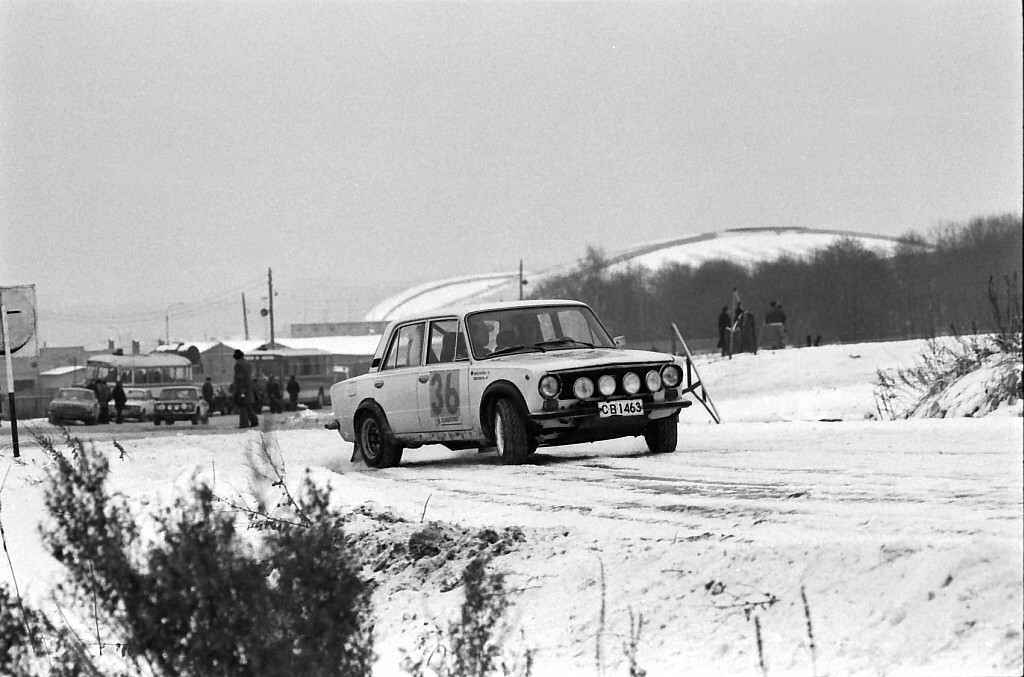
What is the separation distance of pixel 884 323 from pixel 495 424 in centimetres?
8371

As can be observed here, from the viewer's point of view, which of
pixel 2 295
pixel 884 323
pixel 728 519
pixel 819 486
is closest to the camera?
pixel 728 519

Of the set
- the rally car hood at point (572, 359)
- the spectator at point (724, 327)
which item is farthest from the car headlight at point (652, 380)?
the spectator at point (724, 327)

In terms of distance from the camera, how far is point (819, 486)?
10.0 meters

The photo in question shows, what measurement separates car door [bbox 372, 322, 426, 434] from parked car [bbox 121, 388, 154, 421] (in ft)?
122

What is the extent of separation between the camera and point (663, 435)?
47.3ft

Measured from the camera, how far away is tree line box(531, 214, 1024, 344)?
274 feet

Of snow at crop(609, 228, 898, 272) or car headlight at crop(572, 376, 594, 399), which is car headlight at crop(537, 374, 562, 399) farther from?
snow at crop(609, 228, 898, 272)

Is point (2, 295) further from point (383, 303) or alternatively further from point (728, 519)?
point (383, 303)

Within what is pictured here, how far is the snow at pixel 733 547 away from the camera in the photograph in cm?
596

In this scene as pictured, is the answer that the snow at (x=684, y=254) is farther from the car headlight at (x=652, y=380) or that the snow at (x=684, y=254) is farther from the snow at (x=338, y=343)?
the car headlight at (x=652, y=380)

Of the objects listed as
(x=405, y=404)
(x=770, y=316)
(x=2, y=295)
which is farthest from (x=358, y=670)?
(x=770, y=316)

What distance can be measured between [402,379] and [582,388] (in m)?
2.71

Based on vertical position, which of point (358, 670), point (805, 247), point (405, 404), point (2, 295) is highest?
point (805, 247)

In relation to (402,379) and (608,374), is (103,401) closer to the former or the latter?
(402,379)
